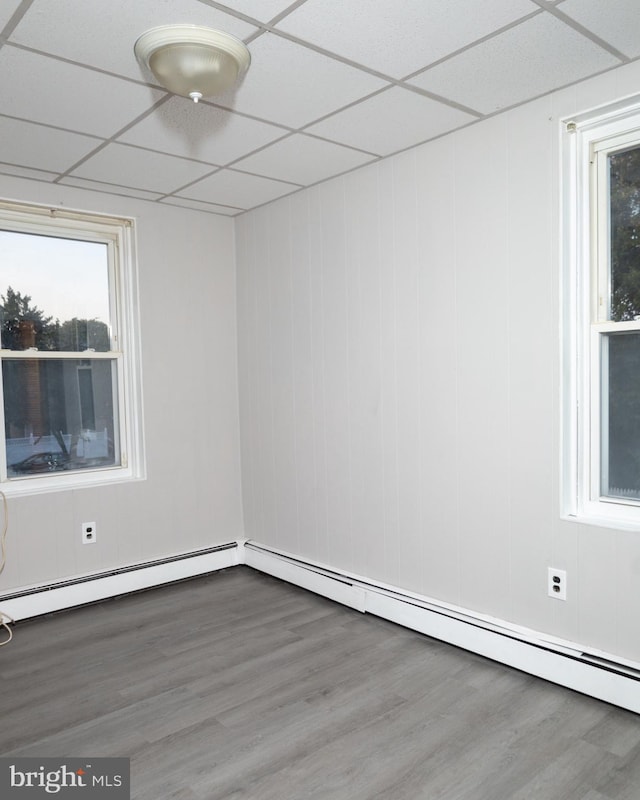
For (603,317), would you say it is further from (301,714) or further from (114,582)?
(114,582)

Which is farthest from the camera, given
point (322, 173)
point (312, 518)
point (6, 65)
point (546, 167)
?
point (312, 518)

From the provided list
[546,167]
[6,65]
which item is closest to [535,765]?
[546,167]

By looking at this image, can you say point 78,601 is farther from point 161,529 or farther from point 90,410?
point 90,410

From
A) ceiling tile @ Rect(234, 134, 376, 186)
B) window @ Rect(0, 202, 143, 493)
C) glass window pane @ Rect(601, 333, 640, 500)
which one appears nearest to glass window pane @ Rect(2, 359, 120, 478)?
window @ Rect(0, 202, 143, 493)

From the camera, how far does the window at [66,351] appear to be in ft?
11.9

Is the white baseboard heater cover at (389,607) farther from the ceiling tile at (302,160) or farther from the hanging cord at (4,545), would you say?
the ceiling tile at (302,160)

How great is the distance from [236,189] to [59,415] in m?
1.78

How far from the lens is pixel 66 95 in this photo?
8.19ft

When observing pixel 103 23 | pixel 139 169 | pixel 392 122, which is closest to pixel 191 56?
pixel 103 23

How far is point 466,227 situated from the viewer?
2.95 m

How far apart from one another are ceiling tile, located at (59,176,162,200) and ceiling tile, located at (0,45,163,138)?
2.63 ft

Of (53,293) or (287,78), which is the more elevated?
(287,78)

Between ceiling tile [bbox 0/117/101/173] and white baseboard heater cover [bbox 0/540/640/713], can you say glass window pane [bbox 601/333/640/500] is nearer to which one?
white baseboard heater cover [bbox 0/540/640/713]

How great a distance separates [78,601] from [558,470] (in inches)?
112
